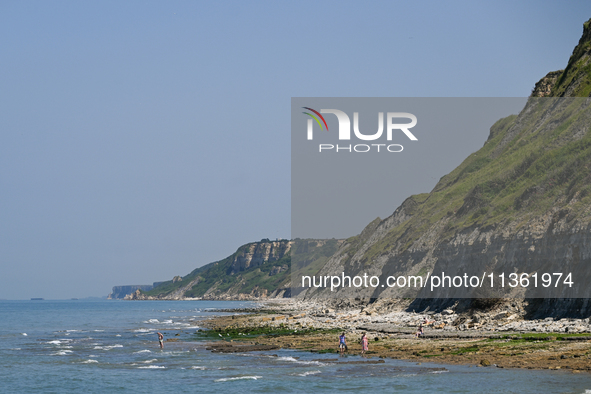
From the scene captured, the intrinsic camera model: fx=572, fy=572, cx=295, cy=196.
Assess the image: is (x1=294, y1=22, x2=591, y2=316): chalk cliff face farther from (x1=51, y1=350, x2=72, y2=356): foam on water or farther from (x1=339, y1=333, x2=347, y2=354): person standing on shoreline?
(x1=51, y1=350, x2=72, y2=356): foam on water

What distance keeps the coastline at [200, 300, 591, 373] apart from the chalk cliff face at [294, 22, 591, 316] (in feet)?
15.0

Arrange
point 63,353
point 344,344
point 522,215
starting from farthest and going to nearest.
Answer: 1. point 522,215
2. point 63,353
3. point 344,344

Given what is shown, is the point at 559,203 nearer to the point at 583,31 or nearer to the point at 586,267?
the point at 586,267

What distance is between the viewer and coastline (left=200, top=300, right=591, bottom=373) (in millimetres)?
39656

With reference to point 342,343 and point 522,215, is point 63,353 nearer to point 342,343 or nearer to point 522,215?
A: point 342,343

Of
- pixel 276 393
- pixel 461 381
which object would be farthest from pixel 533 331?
pixel 276 393

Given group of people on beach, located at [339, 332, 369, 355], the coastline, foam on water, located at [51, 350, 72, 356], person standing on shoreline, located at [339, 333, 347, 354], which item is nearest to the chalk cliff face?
the coastline

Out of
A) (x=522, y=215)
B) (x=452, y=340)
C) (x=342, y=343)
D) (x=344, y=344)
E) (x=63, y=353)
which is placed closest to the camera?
(x=342, y=343)

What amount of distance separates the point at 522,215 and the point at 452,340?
33.6 meters

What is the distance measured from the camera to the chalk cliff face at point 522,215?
201ft

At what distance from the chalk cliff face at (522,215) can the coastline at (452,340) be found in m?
4.57

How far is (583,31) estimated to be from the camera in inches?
4422

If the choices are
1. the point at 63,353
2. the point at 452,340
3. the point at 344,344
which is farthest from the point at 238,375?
the point at 63,353

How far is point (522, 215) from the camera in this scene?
7869 cm
